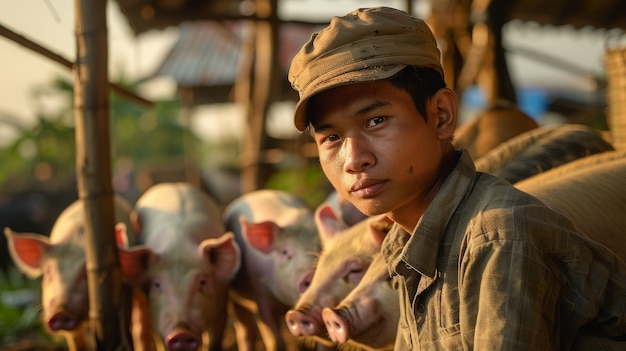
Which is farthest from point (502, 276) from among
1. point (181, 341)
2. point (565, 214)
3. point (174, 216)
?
point (174, 216)

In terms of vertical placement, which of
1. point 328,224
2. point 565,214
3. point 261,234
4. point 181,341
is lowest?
→ point 181,341

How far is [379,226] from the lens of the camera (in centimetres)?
315

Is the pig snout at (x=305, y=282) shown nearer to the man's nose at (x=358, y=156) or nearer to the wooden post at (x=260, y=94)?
the man's nose at (x=358, y=156)

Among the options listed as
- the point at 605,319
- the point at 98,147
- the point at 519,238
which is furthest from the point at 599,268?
the point at 98,147

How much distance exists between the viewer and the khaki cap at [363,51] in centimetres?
173

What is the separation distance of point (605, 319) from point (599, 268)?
11cm

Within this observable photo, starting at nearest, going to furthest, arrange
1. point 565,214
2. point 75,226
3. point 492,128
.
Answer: point 565,214 < point 75,226 < point 492,128

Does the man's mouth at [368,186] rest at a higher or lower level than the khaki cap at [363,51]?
lower

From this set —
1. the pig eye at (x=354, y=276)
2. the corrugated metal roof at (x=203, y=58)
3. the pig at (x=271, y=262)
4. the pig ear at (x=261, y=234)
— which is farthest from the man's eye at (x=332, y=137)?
the corrugated metal roof at (x=203, y=58)

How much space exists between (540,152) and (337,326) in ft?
5.08

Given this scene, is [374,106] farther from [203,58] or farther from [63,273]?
[203,58]

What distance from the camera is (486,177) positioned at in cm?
185

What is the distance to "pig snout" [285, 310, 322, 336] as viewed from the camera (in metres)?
3.00

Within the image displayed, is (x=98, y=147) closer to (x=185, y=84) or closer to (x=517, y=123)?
(x=517, y=123)
